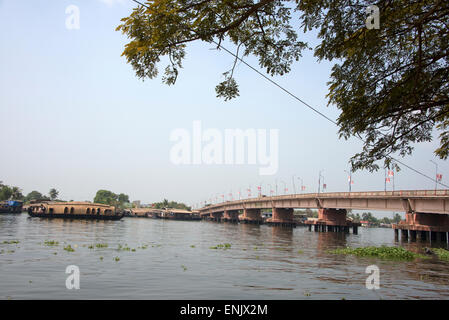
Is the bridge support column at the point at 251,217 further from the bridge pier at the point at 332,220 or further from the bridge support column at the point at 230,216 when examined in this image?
the bridge pier at the point at 332,220

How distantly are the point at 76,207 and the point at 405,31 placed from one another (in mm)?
95346

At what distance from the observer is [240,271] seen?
17.4m

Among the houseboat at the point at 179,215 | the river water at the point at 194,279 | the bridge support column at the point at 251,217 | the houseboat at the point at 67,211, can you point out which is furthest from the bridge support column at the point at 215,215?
the river water at the point at 194,279

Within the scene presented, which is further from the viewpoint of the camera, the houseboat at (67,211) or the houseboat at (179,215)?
the houseboat at (179,215)

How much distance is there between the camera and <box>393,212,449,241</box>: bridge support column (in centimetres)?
5709

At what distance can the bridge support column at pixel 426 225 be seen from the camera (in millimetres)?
57094
